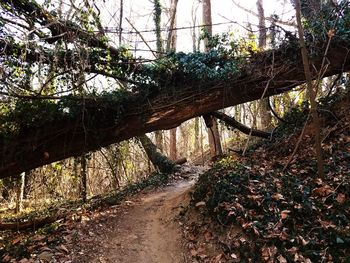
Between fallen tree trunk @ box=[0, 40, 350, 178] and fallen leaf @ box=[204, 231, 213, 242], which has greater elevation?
fallen tree trunk @ box=[0, 40, 350, 178]

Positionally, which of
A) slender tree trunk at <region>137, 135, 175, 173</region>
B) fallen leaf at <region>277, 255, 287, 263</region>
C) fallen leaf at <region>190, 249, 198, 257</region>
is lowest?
fallen leaf at <region>190, 249, 198, 257</region>

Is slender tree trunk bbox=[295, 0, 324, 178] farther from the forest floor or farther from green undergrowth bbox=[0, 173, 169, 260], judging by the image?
green undergrowth bbox=[0, 173, 169, 260]

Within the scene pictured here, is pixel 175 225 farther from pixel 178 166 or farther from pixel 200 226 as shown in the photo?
pixel 178 166

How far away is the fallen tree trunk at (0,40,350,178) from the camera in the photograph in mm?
6340

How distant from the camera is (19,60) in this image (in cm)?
548

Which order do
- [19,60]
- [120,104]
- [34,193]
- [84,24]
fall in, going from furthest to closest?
[34,193] → [120,104] → [84,24] → [19,60]

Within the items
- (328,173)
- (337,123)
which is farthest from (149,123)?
(337,123)

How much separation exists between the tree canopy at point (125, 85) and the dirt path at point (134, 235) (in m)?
1.80

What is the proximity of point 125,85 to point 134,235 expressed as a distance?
136 inches

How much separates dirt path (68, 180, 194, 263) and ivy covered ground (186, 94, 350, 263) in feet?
1.65

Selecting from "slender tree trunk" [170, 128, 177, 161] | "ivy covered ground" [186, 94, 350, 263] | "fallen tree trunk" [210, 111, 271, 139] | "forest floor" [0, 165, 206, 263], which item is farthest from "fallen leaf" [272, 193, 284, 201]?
"slender tree trunk" [170, 128, 177, 161]

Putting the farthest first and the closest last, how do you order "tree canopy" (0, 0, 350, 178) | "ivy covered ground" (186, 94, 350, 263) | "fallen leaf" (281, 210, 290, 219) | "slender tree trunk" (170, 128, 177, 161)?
"slender tree trunk" (170, 128, 177, 161), "tree canopy" (0, 0, 350, 178), "fallen leaf" (281, 210, 290, 219), "ivy covered ground" (186, 94, 350, 263)

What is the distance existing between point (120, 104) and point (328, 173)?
4445 millimetres

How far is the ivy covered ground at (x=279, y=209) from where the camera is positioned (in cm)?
416
